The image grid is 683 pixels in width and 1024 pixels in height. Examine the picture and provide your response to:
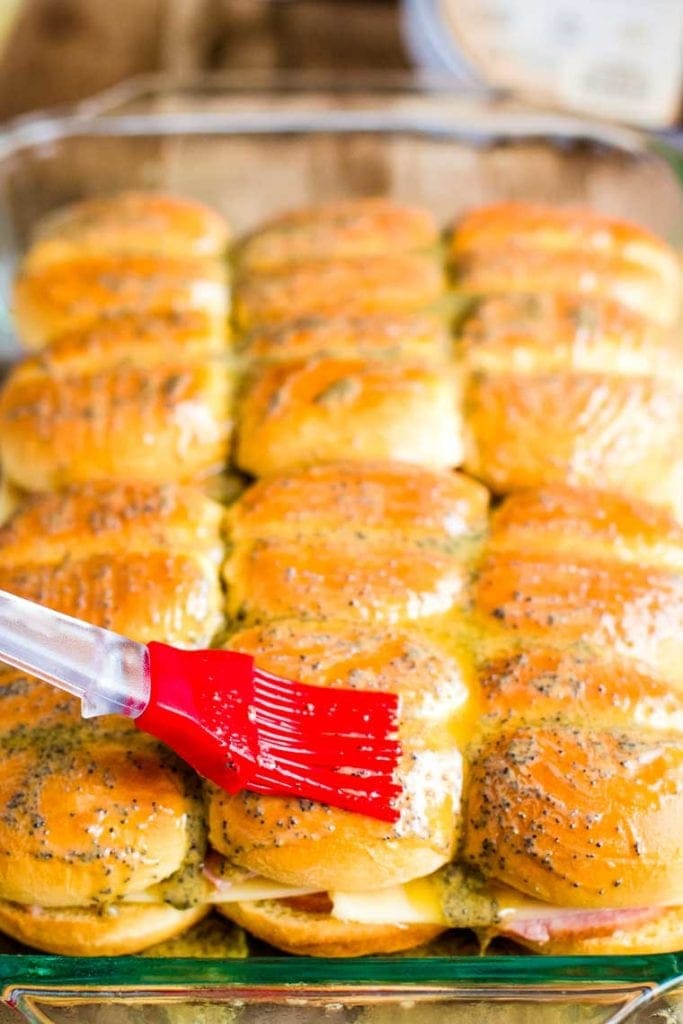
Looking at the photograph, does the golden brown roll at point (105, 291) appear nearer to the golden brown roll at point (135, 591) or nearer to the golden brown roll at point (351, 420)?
the golden brown roll at point (351, 420)

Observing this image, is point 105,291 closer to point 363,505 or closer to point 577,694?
point 363,505

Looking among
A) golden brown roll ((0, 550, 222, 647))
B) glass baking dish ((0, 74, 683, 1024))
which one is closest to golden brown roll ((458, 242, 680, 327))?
glass baking dish ((0, 74, 683, 1024))

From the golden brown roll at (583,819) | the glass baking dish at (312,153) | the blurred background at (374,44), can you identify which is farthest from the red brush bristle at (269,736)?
the blurred background at (374,44)

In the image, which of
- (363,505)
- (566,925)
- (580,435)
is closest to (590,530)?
(580,435)

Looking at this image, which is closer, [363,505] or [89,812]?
[89,812]

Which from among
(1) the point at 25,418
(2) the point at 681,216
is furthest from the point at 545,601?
(2) the point at 681,216

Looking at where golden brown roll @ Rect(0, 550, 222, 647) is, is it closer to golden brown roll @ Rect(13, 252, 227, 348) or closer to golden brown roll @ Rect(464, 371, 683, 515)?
golden brown roll @ Rect(464, 371, 683, 515)
